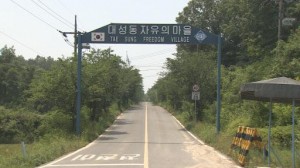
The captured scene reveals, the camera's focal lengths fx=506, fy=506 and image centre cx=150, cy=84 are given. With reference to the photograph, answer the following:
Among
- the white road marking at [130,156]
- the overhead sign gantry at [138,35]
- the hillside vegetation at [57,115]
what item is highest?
the overhead sign gantry at [138,35]

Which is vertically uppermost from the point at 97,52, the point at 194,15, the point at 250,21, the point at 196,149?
the point at 194,15

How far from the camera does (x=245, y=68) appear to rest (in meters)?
46.7

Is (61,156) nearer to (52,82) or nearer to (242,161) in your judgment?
(242,161)

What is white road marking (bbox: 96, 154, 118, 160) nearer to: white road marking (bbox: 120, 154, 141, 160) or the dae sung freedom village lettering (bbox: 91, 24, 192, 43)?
white road marking (bbox: 120, 154, 141, 160)

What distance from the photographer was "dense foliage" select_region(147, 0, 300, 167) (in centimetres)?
2698

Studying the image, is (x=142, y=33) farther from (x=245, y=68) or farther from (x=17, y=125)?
(x=17, y=125)

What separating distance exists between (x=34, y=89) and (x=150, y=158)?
596 inches

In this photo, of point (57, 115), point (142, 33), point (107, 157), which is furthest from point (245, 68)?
point (107, 157)

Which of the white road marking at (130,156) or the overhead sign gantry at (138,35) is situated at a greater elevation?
the overhead sign gantry at (138,35)

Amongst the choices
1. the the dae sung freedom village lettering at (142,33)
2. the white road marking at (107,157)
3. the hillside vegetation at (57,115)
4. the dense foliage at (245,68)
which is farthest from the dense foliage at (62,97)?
the white road marking at (107,157)

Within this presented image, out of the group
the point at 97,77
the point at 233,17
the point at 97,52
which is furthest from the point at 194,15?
the point at 97,77

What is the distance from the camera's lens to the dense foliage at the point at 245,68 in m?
27.0

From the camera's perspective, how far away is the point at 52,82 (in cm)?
3158

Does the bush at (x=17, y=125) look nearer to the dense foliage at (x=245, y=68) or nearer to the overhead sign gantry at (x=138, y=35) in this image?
the dense foliage at (x=245, y=68)
